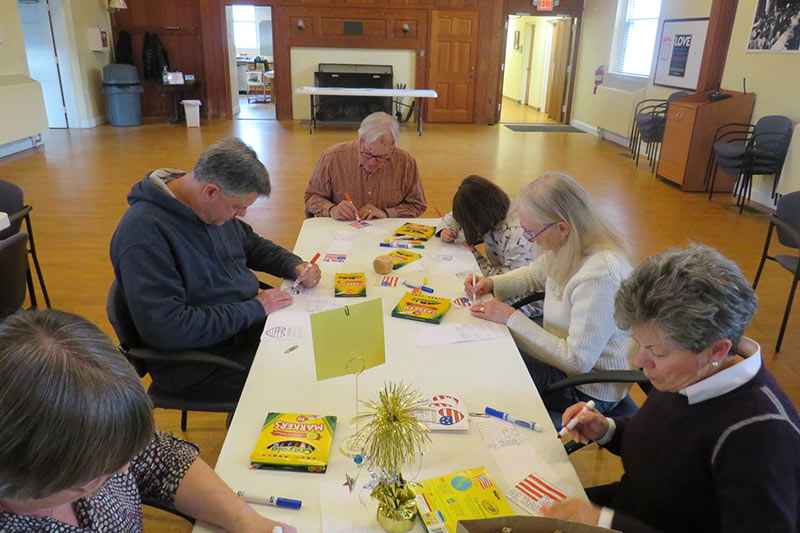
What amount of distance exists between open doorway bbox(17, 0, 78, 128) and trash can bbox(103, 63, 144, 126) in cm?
60

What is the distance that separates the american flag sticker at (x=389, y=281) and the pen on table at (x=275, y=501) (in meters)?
1.17

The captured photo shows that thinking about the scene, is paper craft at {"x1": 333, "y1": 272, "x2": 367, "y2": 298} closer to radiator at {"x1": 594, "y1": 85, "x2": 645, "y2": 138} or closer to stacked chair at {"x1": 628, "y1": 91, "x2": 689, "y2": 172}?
stacked chair at {"x1": 628, "y1": 91, "x2": 689, "y2": 172}

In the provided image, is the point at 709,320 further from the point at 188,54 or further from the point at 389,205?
the point at 188,54

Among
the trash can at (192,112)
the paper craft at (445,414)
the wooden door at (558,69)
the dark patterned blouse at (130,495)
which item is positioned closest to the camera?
the dark patterned blouse at (130,495)

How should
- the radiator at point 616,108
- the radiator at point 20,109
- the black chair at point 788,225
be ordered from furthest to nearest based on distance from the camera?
1. the radiator at point 616,108
2. the radiator at point 20,109
3. the black chair at point 788,225

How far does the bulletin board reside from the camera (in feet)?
24.9

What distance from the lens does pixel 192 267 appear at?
1.96 metres

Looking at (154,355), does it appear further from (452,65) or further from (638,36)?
(452,65)

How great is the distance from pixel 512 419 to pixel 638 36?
9739mm

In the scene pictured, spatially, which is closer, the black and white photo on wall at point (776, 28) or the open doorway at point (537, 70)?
the black and white photo on wall at point (776, 28)

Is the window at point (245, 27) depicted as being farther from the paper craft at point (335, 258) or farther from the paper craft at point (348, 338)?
the paper craft at point (348, 338)

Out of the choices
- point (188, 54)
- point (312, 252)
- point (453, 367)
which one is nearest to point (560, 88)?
point (188, 54)

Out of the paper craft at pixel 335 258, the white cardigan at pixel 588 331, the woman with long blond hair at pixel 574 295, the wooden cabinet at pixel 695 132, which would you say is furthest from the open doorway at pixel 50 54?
the white cardigan at pixel 588 331

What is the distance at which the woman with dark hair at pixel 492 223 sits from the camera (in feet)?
8.54
